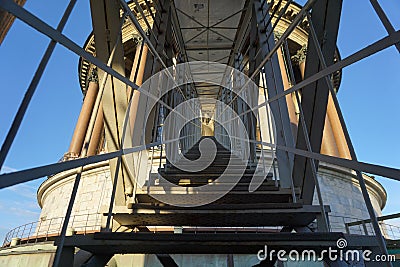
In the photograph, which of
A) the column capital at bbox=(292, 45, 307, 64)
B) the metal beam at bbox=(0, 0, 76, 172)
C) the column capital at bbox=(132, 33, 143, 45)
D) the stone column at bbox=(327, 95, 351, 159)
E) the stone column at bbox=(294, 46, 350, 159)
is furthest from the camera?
the column capital at bbox=(292, 45, 307, 64)

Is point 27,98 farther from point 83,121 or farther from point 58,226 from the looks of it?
point 83,121

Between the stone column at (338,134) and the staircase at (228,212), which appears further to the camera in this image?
the stone column at (338,134)

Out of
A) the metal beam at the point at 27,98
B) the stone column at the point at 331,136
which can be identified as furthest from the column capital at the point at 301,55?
the metal beam at the point at 27,98

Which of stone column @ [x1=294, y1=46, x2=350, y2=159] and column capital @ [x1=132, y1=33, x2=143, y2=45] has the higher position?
column capital @ [x1=132, y1=33, x2=143, y2=45]

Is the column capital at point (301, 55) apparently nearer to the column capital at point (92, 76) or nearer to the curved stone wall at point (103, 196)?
the curved stone wall at point (103, 196)

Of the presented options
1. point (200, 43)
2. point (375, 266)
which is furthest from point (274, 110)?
point (200, 43)

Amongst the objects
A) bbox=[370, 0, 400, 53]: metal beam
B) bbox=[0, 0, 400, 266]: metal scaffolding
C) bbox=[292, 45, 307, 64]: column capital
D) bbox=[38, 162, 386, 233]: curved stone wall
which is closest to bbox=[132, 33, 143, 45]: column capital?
bbox=[38, 162, 386, 233]: curved stone wall

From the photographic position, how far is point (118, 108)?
6.76ft

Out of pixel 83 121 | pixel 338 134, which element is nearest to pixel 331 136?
pixel 338 134

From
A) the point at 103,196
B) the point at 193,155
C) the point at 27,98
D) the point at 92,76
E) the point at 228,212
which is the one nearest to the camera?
the point at 27,98

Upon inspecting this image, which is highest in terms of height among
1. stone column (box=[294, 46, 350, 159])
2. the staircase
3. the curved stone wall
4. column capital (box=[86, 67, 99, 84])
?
column capital (box=[86, 67, 99, 84])

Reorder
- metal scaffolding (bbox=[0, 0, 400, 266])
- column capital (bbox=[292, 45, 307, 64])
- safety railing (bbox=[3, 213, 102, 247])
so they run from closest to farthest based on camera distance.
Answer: metal scaffolding (bbox=[0, 0, 400, 266])
safety railing (bbox=[3, 213, 102, 247])
column capital (bbox=[292, 45, 307, 64])

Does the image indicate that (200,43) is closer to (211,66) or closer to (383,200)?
(211,66)

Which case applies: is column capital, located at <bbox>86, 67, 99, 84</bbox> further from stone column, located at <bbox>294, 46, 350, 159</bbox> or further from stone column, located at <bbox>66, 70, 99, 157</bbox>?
stone column, located at <bbox>294, 46, 350, 159</bbox>
